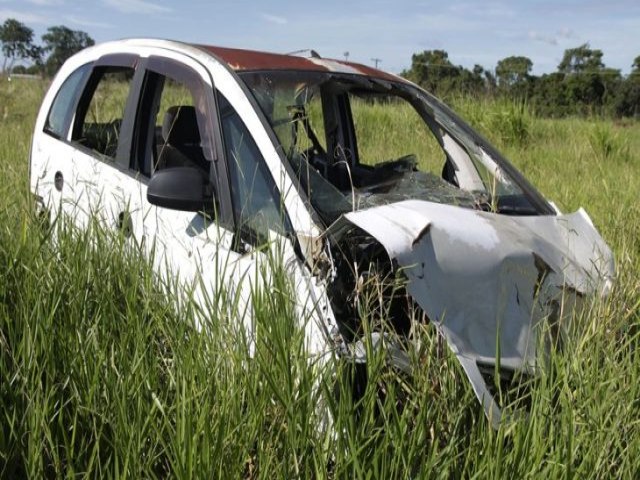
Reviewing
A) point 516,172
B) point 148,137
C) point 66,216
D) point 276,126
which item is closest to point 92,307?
point 66,216

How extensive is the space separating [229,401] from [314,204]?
1070mm

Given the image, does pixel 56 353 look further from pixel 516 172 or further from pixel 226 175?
pixel 516 172

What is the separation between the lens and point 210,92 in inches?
125

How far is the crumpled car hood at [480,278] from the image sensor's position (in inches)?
90.4

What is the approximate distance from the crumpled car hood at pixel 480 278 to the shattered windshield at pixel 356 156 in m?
0.29

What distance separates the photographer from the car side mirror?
9.45ft

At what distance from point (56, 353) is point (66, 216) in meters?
0.80

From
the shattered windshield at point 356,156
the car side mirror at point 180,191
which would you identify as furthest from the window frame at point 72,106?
the car side mirror at point 180,191

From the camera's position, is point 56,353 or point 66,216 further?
point 66,216

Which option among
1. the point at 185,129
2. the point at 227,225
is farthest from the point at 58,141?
the point at 227,225

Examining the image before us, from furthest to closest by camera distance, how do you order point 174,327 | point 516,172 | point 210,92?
point 516,172
point 210,92
point 174,327

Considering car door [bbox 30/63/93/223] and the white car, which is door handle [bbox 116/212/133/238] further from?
car door [bbox 30/63/93/223]

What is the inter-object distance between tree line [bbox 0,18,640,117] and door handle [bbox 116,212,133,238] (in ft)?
6.68

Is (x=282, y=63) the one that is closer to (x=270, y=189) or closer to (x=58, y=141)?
(x=270, y=189)
